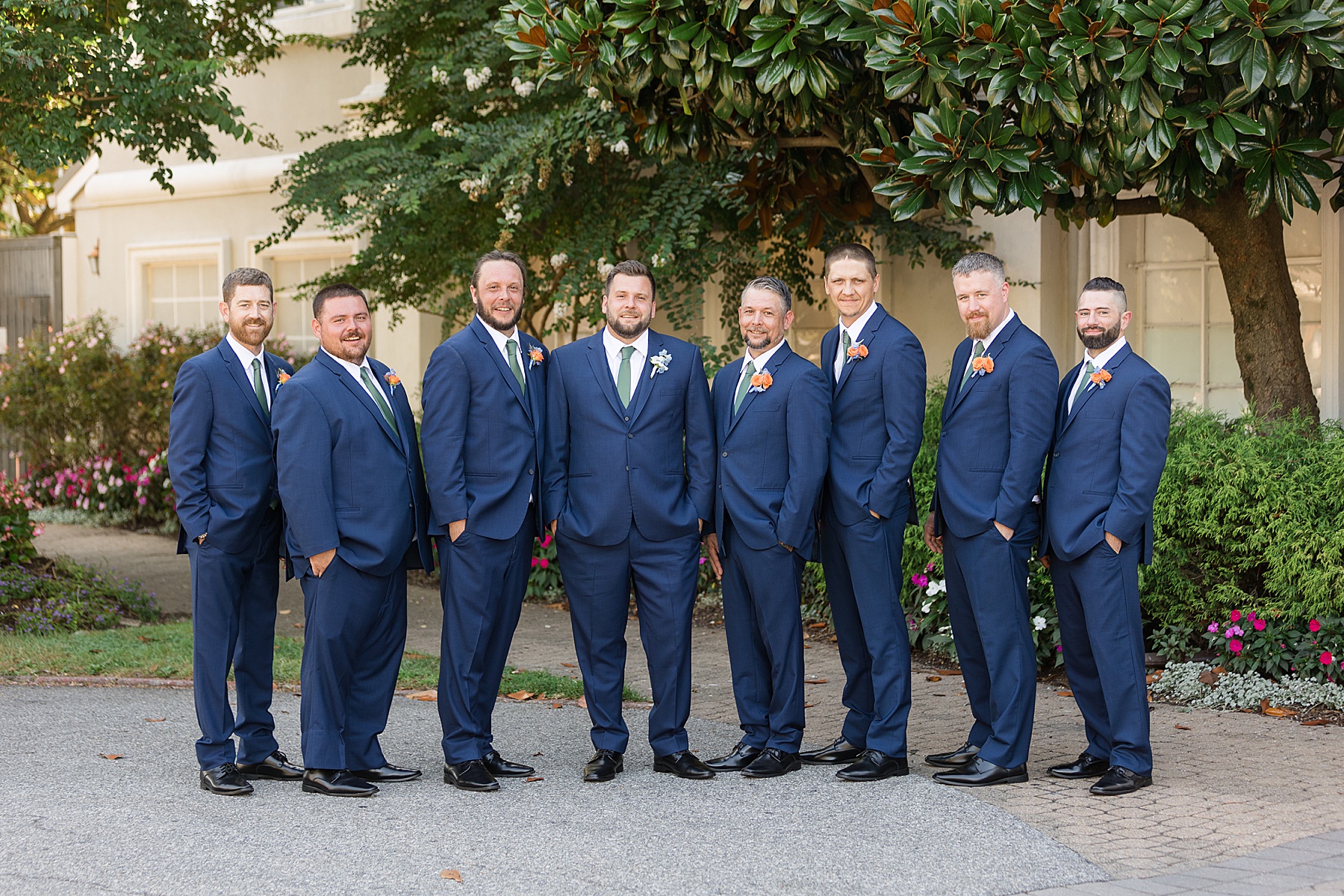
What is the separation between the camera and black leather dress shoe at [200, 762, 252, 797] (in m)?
5.12

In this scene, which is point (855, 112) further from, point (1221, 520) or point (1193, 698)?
point (1193, 698)

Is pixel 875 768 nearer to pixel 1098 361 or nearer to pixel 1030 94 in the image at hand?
pixel 1098 361

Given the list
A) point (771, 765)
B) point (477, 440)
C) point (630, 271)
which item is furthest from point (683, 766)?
point (630, 271)

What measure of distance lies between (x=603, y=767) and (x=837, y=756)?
1.02 meters

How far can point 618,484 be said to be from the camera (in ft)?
17.7

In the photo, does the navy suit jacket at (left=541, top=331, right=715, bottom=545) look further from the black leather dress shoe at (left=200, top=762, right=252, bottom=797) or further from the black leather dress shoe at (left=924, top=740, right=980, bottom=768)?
the black leather dress shoe at (left=200, top=762, right=252, bottom=797)

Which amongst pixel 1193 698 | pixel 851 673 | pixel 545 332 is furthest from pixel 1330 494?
pixel 545 332

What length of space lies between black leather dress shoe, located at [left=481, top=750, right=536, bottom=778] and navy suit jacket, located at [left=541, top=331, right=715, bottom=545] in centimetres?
97

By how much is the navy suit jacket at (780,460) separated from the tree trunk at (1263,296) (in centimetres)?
345

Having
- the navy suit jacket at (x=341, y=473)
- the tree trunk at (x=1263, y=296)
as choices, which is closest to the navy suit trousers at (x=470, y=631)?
the navy suit jacket at (x=341, y=473)

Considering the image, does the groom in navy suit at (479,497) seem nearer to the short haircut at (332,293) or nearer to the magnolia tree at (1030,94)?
the short haircut at (332,293)

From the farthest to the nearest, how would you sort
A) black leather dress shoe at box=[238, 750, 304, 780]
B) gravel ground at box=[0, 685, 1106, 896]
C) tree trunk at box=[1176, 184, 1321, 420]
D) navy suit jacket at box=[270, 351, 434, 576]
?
tree trunk at box=[1176, 184, 1321, 420] < black leather dress shoe at box=[238, 750, 304, 780] < navy suit jacket at box=[270, 351, 434, 576] < gravel ground at box=[0, 685, 1106, 896]

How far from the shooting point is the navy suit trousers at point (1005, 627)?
17.5 feet

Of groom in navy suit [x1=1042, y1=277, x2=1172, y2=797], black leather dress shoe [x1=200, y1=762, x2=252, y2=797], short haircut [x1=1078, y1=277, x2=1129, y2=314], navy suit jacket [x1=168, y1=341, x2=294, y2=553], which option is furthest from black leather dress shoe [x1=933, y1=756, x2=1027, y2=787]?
navy suit jacket [x1=168, y1=341, x2=294, y2=553]
